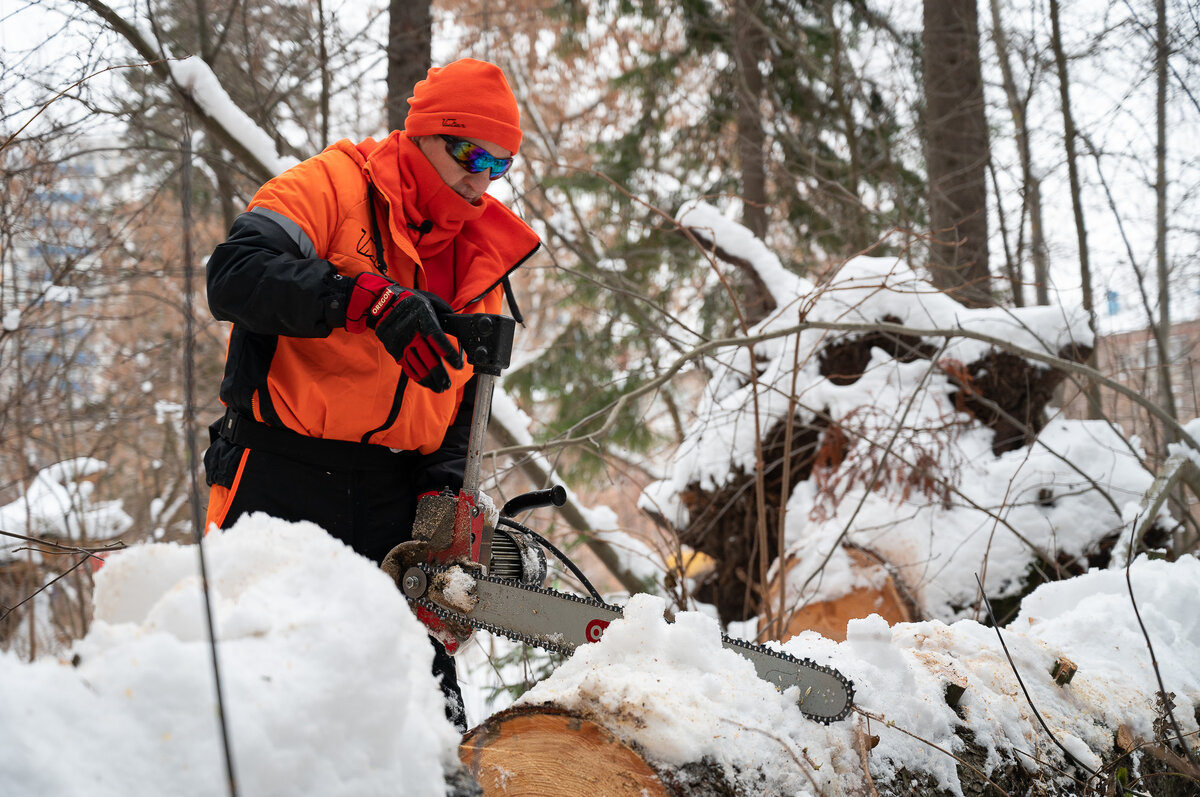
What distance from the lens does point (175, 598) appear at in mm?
963

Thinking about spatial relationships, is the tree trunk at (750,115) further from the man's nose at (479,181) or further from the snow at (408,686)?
the man's nose at (479,181)

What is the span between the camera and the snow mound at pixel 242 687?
80 centimetres

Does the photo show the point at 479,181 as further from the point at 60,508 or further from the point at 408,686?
the point at 60,508

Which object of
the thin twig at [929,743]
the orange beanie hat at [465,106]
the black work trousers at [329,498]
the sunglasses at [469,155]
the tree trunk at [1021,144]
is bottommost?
the thin twig at [929,743]

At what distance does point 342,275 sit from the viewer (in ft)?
6.39

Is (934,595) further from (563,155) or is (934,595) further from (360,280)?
(563,155)

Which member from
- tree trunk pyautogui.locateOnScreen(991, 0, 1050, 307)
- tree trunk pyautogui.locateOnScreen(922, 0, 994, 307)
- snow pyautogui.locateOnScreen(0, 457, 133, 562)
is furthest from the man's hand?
tree trunk pyautogui.locateOnScreen(922, 0, 994, 307)

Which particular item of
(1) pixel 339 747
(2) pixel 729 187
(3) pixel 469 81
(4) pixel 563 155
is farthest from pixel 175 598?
(4) pixel 563 155

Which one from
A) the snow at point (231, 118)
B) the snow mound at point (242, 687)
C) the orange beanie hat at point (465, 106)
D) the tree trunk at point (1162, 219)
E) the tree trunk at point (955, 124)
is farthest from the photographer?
the tree trunk at point (955, 124)

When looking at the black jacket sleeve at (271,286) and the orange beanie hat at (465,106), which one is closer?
the black jacket sleeve at (271,286)

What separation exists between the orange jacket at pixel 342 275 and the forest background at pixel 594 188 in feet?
2.71

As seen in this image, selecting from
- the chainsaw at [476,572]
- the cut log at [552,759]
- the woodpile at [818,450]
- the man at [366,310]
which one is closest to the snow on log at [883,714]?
the cut log at [552,759]

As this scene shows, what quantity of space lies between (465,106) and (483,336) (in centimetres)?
70

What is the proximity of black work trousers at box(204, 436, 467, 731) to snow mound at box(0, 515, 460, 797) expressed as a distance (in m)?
0.95
